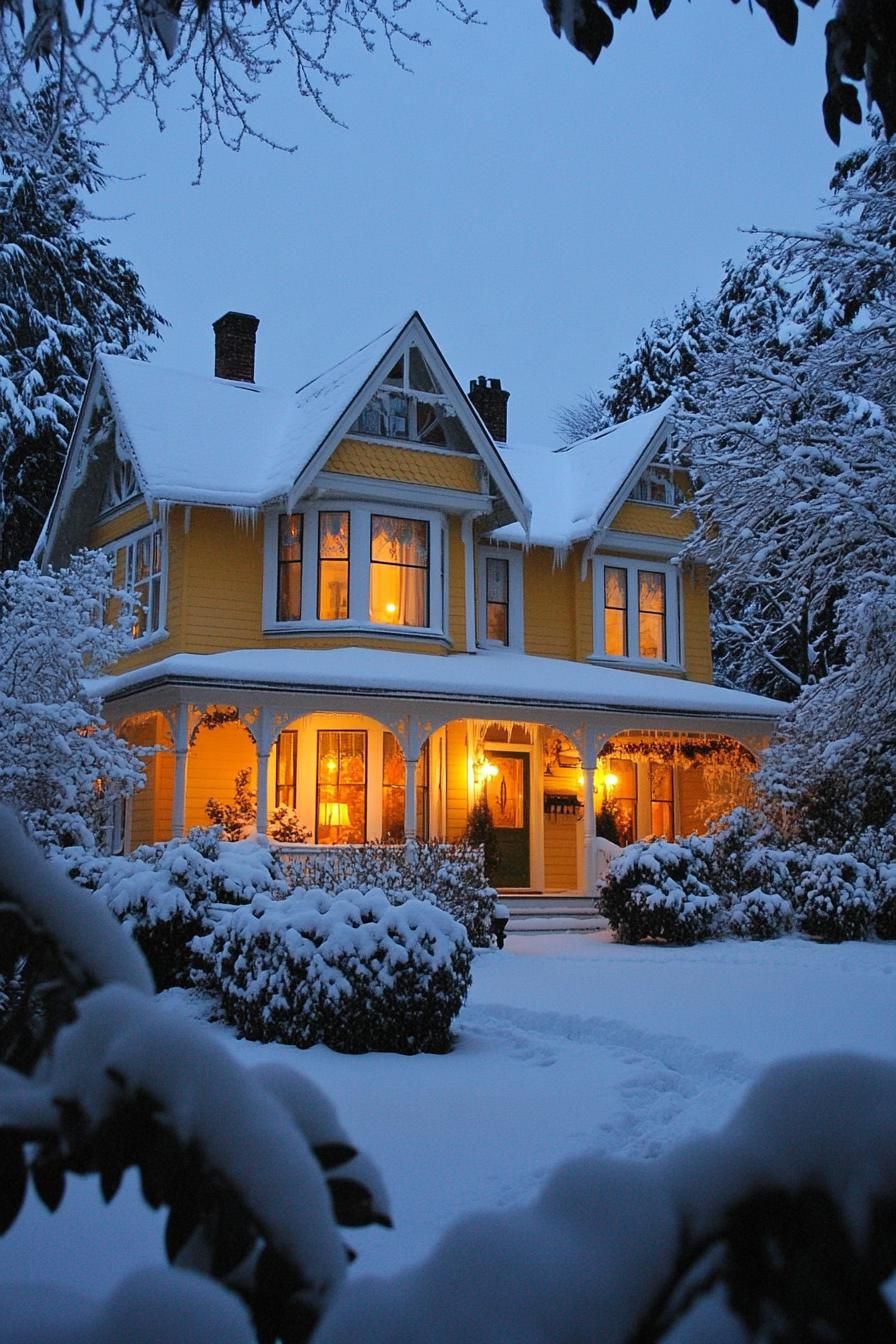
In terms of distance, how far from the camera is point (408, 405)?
2173cm

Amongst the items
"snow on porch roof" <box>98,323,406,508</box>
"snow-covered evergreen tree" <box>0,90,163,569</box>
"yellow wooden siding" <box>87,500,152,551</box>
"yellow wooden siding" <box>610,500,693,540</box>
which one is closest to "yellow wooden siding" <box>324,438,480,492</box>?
"snow on porch roof" <box>98,323,406,508</box>

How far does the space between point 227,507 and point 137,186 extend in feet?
40.3

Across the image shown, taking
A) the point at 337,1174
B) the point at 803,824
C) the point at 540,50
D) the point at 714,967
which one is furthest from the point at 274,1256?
the point at 803,824

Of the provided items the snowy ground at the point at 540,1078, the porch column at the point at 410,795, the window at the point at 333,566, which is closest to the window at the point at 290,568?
the window at the point at 333,566

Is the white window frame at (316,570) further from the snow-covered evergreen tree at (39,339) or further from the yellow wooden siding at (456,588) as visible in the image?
the snow-covered evergreen tree at (39,339)

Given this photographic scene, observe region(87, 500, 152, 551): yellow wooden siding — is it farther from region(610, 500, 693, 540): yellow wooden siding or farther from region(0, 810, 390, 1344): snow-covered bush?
region(0, 810, 390, 1344): snow-covered bush

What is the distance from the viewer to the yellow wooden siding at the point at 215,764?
20.1m

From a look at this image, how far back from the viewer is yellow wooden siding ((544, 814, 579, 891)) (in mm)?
22609

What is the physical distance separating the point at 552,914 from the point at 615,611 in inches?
279

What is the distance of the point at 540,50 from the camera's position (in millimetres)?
7020

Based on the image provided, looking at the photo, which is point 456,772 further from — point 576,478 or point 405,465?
point 576,478

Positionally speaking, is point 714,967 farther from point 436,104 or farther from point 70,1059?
point 70,1059

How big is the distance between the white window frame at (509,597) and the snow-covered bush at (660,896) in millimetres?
6739

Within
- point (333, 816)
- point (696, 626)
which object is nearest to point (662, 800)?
point (696, 626)
